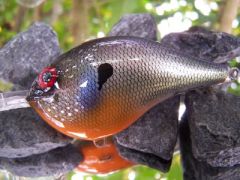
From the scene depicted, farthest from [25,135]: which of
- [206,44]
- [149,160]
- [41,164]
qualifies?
[206,44]

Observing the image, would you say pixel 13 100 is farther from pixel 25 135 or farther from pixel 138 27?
Answer: pixel 138 27

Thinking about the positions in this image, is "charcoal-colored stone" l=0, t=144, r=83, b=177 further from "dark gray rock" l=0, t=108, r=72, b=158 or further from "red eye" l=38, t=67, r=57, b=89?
"red eye" l=38, t=67, r=57, b=89

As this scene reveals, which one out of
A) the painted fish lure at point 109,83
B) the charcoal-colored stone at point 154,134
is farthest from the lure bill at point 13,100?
the charcoal-colored stone at point 154,134

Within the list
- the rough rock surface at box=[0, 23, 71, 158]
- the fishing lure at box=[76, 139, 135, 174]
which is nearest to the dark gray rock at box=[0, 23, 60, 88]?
the rough rock surface at box=[0, 23, 71, 158]

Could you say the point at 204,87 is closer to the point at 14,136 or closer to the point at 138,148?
the point at 138,148

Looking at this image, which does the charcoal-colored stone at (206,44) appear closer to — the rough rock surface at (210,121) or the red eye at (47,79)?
the rough rock surface at (210,121)

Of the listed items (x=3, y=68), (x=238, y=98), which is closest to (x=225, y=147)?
(x=238, y=98)

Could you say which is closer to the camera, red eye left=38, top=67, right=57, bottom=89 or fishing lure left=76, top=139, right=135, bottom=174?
red eye left=38, top=67, right=57, bottom=89
